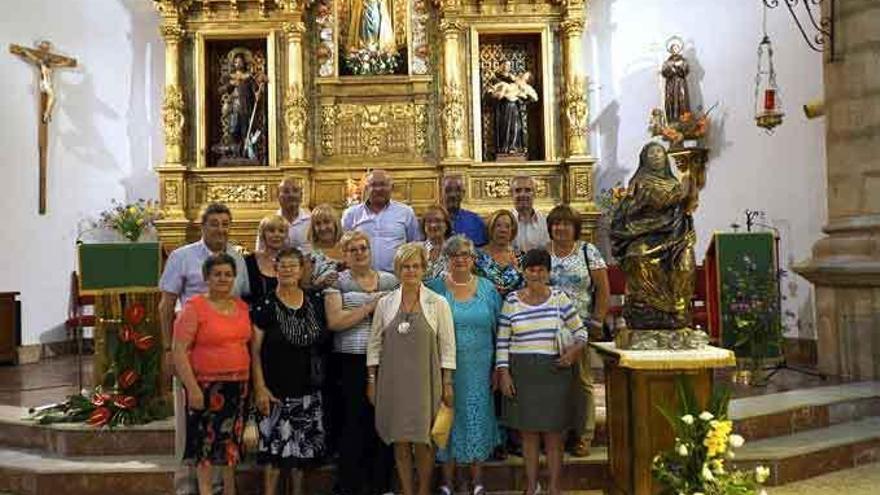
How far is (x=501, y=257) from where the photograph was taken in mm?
4648

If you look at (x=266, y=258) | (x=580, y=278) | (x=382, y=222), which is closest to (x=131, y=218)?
(x=382, y=222)

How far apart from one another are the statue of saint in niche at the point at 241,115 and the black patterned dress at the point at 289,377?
6.32 metres

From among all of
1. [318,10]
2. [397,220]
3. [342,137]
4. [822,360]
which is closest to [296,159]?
[342,137]

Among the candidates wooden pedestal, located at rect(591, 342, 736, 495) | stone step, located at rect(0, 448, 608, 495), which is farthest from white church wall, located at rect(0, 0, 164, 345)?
wooden pedestal, located at rect(591, 342, 736, 495)

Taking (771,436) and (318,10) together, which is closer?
(771,436)

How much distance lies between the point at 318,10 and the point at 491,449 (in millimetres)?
7458

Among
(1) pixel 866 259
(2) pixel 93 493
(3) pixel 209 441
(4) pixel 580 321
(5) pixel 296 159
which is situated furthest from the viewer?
(5) pixel 296 159

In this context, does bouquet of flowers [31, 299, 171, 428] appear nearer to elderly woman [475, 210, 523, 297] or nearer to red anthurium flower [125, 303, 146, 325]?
red anthurium flower [125, 303, 146, 325]

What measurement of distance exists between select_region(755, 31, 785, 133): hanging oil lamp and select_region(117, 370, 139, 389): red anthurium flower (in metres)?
6.25

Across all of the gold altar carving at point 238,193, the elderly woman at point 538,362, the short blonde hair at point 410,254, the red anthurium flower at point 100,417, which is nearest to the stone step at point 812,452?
the elderly woman at point 538,362

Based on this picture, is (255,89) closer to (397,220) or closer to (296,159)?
(296,159)

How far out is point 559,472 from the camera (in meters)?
4.23

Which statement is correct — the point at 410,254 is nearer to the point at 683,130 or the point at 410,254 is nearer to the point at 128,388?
the point at 128,388

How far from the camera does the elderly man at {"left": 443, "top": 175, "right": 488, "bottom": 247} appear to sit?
198 inches
